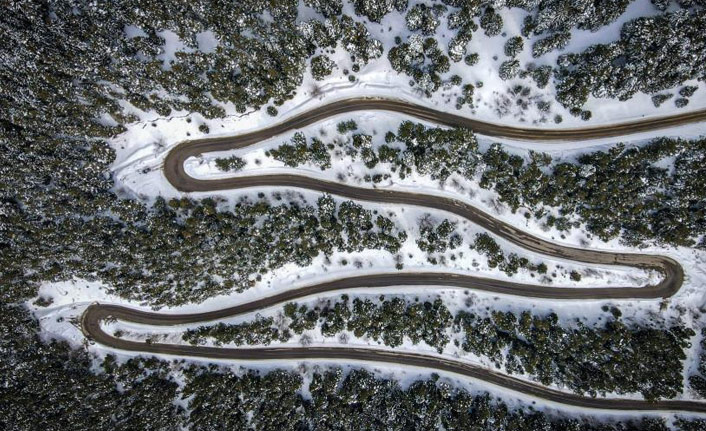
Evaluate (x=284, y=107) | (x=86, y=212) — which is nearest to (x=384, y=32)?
(x=284, y=107)

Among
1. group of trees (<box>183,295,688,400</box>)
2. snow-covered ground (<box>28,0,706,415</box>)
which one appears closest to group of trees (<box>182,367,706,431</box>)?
snow-covered ground (<box>28,0,706,415</box>)

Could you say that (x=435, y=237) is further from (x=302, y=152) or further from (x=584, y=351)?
(x=584, y=351)

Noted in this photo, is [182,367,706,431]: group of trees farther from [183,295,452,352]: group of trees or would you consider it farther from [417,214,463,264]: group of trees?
[417,214,463,264]: group of trees

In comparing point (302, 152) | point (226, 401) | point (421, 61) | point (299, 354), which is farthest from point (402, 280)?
→ point (226, 401)

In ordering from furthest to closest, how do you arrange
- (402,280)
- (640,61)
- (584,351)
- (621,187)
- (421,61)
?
(402,280) → (584,351) → (421,61) → (621,187) → (640,61)

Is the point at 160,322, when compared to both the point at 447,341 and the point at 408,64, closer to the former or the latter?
the point at 447,341
